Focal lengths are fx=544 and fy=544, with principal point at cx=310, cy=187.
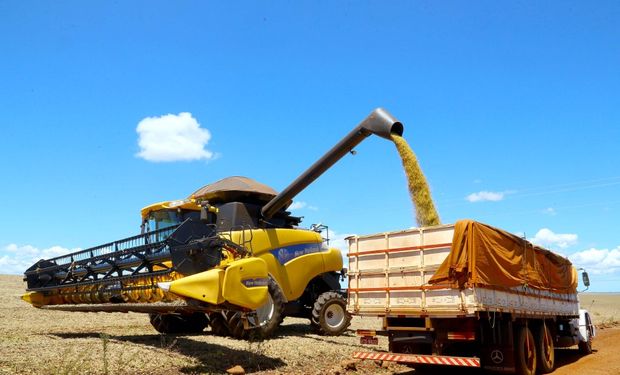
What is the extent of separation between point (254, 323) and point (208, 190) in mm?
3772

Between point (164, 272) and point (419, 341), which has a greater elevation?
point (164, 272)

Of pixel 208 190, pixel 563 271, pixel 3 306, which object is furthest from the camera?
pixel 3 306

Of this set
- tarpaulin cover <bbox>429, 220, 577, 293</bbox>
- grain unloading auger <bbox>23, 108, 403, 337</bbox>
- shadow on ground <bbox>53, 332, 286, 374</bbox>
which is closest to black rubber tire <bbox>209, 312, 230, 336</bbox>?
grain unloading auger <bbox>23, 108, 403, 337</bbox>

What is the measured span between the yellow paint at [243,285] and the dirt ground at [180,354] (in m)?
1.26

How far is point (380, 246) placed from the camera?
9.79m

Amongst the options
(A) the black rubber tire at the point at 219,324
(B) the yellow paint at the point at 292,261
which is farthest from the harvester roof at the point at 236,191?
(A) the black rubber tire at the point at 219,324

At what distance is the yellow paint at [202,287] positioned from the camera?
7828mm

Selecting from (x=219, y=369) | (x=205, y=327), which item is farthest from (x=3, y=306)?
(x=219, y=369)

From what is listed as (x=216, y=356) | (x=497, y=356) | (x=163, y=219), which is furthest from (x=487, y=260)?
(x=163, y=219)

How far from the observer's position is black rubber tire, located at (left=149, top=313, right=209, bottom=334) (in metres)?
13.6

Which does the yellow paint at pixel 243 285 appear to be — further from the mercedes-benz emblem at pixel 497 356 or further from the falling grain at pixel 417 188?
the mercedes-benz emblem at pixel 497 356

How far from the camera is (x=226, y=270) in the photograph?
8.05 m

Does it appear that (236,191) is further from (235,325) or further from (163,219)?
(235,325)

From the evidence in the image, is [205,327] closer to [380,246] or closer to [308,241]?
[308,241]
